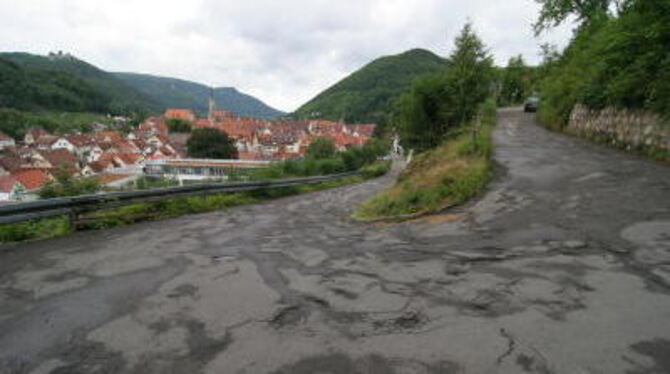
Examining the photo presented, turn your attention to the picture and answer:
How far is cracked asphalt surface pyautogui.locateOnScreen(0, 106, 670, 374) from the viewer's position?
3305mm

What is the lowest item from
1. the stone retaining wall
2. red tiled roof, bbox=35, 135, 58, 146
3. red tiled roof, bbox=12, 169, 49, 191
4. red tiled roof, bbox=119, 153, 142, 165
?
red tiled roof, bbox=119, 153, 142, 165

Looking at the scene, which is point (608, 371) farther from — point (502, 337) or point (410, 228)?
point (410, 228)

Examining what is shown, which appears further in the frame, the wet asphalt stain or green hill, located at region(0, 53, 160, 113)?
green hill, located at region(0, 53, 160, 113)

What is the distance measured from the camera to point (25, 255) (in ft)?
21.3

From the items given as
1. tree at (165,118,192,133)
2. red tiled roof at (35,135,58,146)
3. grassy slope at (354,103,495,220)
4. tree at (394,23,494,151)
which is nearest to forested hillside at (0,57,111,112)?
red tiled roof at (35,135,58,146)

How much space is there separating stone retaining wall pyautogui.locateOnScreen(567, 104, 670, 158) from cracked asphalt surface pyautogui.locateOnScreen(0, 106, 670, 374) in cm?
490

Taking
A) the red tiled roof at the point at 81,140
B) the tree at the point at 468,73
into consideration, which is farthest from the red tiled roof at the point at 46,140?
the tree at the point at 468,73

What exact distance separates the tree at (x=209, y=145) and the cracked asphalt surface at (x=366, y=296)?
77.6 m

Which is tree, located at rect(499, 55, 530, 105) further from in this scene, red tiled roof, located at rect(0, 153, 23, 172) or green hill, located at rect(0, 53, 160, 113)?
green hill, located at rect(0, 53, 160, 113)

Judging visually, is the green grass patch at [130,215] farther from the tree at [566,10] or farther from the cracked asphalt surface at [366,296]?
the tree at [566,10]

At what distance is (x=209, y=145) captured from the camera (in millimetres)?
84125

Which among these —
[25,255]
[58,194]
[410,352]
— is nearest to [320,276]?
[410,352]

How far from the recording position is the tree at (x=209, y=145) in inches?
3285

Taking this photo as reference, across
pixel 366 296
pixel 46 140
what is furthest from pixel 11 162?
pixel 366 296
